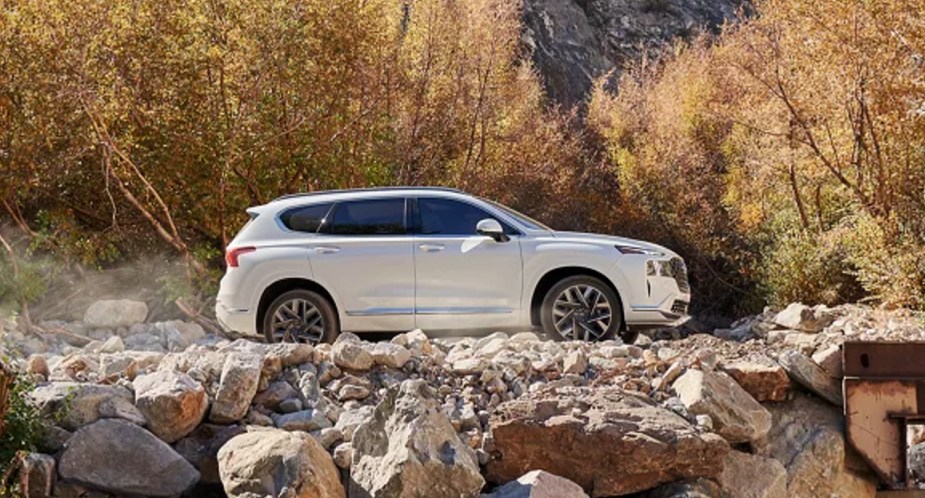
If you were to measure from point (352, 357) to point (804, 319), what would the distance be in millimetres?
6706

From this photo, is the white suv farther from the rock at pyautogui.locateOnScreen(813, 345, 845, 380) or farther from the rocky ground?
the rock at pyautogui.locateOnScreen(813, 345, 845, 380)

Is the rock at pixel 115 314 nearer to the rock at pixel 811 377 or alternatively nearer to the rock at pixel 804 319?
the rock at pixel 804 319

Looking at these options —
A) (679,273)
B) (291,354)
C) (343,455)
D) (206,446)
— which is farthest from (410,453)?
(679,273)

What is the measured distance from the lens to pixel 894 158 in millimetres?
19609

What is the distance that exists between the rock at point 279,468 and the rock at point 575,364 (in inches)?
85.8

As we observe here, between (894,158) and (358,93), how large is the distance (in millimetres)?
8691

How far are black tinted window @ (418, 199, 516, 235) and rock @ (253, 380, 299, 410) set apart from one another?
132 inches

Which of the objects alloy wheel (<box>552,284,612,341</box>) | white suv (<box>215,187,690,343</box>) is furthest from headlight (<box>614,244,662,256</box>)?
alloy wheel (<box>552,284,612,341</box>)

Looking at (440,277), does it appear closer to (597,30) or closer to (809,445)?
(809,445)

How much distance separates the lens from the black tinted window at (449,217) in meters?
12.1

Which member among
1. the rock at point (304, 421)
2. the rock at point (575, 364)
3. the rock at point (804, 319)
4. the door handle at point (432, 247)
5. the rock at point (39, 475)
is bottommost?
the rock at point (39, 475)

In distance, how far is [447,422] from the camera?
8.25 metres

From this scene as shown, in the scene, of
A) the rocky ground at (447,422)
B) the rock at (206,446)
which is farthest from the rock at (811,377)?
the rock at (206,446)

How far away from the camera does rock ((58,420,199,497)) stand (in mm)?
8305
